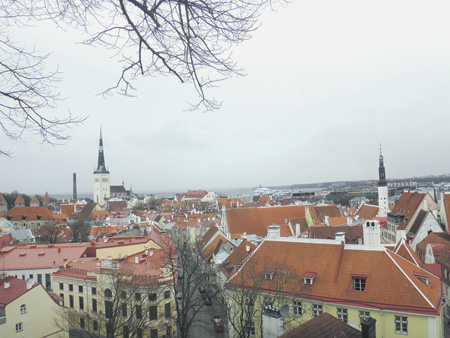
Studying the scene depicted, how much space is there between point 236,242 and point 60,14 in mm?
31901

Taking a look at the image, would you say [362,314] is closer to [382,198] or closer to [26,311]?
[26,311]

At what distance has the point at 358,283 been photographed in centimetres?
1589

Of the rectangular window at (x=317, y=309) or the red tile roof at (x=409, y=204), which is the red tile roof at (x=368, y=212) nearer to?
the red tile roof at (x=409, y=204)

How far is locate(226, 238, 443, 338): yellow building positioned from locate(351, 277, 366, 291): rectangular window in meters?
0.04

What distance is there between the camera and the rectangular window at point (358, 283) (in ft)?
51.6

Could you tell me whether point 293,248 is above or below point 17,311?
above

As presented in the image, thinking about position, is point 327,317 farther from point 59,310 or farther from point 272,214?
point 272,214

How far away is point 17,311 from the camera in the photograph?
57.8ft

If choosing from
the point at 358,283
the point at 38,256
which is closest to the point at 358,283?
the point at 358,283

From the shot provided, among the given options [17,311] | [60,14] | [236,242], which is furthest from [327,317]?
[236,242]

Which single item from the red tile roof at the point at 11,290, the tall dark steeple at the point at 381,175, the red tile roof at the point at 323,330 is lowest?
the red tile roof at the point at 11,290

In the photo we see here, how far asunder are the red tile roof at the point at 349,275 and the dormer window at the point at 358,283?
18cm

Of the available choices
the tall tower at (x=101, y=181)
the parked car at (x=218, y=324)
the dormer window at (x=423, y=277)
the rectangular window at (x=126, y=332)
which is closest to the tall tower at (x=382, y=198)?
the parked car at (x=218, y=324)

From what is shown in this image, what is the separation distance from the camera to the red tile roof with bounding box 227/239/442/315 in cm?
1445
